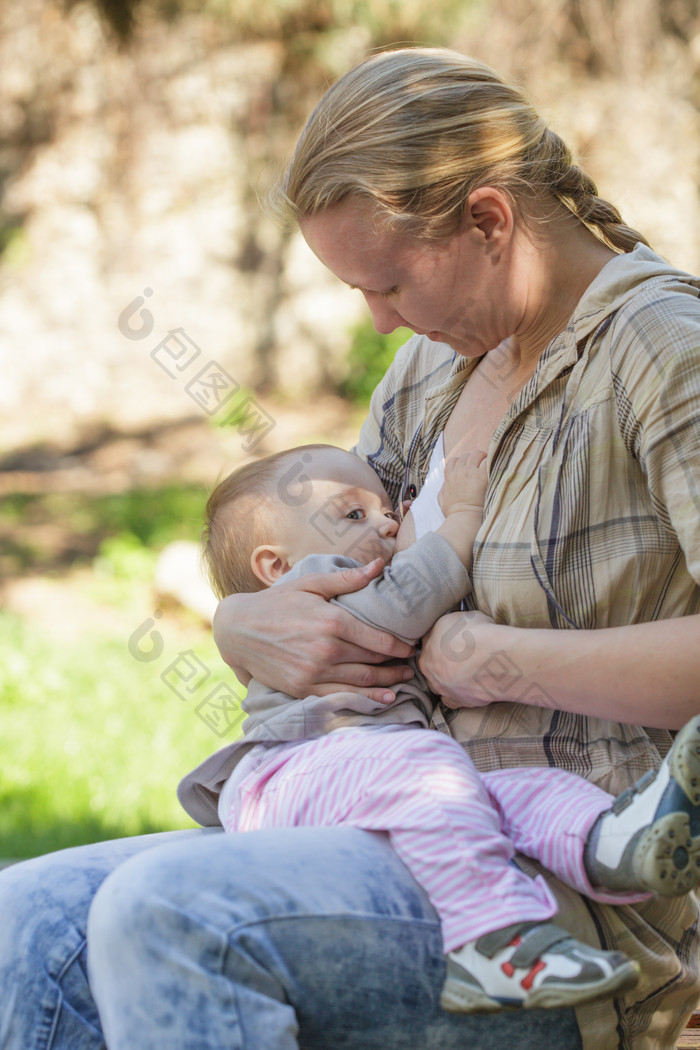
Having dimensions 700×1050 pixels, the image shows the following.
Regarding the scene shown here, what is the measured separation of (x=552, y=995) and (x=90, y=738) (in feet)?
10.2

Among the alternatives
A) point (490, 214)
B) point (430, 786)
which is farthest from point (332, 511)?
point (430, 786)

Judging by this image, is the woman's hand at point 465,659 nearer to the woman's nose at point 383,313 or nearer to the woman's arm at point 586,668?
the woman's arm at point 586,668

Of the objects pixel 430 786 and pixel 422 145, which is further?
pixel 422 145

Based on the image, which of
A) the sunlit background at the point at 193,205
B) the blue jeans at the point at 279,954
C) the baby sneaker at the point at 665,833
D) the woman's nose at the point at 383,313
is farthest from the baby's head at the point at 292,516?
the sunlit background at the point at 193,205

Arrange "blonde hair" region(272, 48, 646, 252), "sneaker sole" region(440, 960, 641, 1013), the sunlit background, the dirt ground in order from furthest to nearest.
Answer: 1. the sunlit background
2. the dirt ground
3. "blonde hair" region(272, 48, 646, 252)
4. "sneaker sole" region(440, 960, 641, 1013)

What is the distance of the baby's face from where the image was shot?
204 centimetres

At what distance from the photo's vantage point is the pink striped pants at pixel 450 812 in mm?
1346

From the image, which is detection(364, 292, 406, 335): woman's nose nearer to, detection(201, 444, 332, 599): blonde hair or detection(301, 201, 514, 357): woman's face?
detection(301, 201, 514, 357): woman's face

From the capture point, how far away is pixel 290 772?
164 centimetres

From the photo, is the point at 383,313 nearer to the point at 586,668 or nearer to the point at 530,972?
the point at 586,668

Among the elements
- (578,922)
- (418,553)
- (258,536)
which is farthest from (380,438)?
(578,922)

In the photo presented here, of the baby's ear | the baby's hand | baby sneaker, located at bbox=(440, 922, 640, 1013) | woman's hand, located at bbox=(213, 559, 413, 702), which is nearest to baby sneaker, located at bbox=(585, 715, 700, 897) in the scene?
baby sneaker, located at bbox=(440, 922, 640, 1013)

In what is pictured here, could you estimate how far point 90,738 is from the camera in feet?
13.3

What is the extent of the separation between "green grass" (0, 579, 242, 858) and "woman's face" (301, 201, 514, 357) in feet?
7.00
